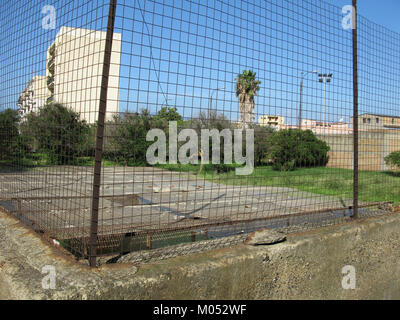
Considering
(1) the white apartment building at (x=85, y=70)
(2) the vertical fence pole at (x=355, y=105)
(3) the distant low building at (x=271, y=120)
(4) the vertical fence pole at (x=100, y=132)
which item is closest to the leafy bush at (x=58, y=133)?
(1) the white apartment building at (x=85, y=70)

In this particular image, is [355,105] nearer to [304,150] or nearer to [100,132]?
[304,150]

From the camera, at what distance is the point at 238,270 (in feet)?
7.16

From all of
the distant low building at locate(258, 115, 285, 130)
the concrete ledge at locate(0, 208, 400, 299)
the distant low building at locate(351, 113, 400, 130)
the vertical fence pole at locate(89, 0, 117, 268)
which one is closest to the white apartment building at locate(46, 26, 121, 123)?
the vertical fence pole at locate(89, 0, 117, 268)

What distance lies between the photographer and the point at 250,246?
2418 mm

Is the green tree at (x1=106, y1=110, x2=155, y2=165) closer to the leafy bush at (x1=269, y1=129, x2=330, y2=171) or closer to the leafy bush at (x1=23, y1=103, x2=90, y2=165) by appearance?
the leafy bush at (x1=23, y1=103, x2=90, y2=165)

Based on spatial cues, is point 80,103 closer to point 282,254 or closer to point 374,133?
point 282,254

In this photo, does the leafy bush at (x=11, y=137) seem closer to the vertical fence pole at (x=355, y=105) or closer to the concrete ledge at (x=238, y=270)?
the concrete ledge at (x=238, y=270)

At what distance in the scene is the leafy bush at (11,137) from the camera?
327 centimetres

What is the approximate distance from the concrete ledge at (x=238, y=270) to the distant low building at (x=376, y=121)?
3.54 feet

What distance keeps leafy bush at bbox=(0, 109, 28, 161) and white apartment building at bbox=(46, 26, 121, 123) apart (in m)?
1.03

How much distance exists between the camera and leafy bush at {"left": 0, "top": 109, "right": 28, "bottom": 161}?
10.7ft
